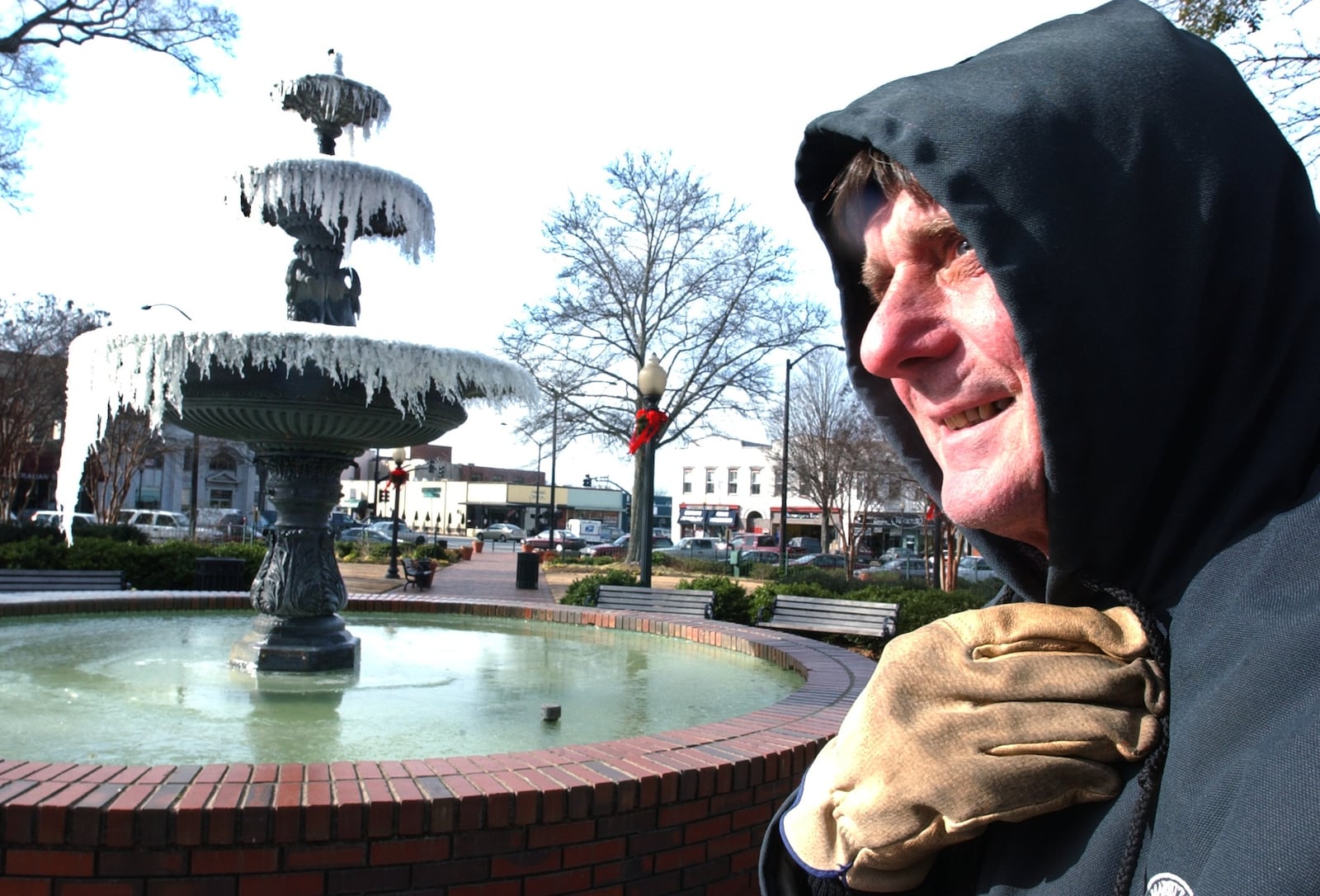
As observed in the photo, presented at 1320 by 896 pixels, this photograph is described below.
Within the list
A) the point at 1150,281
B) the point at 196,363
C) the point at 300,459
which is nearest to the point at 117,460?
the point at 300,459

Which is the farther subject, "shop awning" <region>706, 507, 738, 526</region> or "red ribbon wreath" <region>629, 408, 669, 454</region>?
"shop awning" <region>706, 507, 738, 526</region>

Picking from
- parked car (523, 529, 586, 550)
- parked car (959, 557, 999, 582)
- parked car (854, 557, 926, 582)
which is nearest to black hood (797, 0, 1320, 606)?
parked car (854, 557, 926, 582)

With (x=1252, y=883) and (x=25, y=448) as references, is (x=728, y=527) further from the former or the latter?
(x=1252, y=883)

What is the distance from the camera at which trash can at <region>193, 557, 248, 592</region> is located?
1355 centimetres

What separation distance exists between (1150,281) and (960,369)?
21 centimetres

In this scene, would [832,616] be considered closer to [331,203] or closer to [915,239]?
[331,203]

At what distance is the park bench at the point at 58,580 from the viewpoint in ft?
36.1

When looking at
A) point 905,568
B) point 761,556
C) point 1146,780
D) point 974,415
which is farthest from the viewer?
point 761,556

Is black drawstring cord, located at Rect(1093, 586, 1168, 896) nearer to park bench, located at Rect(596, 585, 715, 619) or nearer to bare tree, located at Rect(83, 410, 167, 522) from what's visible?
park bench, located at Rect(596, 585, 715, 619)

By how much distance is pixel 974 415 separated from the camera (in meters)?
1.05

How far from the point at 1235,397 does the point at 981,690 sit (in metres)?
0.35

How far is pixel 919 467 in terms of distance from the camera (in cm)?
135

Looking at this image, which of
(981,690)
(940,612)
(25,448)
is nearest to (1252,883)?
(981,690)

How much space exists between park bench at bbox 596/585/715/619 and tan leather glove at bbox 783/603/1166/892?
984cm
